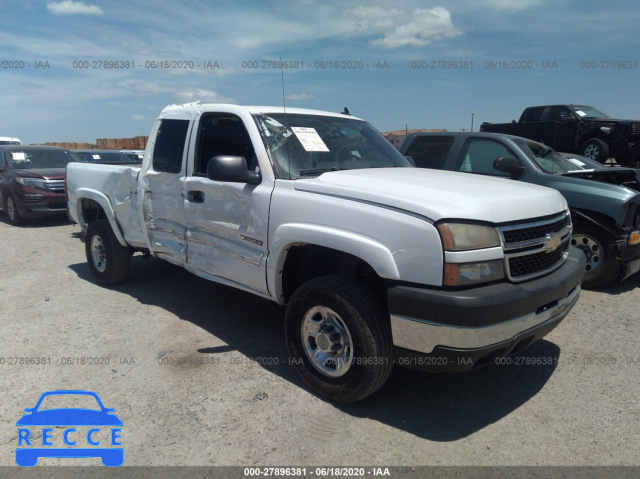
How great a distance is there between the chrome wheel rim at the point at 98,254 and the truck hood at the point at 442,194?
353 centimetres

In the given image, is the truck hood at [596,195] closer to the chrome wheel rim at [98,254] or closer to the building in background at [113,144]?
the chrome wheel rim at [98,254]

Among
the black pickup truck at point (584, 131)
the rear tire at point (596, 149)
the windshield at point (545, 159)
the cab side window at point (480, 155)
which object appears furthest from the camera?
the rear tire at point (596, 149)

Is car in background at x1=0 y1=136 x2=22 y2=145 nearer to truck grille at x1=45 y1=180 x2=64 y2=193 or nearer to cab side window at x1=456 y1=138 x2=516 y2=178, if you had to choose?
truck grille at x1=45 y1=180 x2=64 y2=193

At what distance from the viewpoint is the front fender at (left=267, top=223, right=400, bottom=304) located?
2723 mm

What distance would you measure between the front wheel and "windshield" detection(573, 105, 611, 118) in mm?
12352

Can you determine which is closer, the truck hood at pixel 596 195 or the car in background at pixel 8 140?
the truck hood at pixel 596 195

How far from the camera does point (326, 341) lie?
3.17m

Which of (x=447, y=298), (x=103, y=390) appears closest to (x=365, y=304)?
(x=447, y=298)

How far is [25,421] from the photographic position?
305 cm

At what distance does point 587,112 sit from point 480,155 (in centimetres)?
866

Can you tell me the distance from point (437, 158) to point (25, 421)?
5.65 m

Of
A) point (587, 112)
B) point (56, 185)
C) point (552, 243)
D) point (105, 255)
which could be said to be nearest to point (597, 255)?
point (552, 243)

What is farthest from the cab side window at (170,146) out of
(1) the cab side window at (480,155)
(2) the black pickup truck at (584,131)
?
(2) the black pickup truck at (584,131)

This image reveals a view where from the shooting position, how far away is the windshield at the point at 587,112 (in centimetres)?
1281
